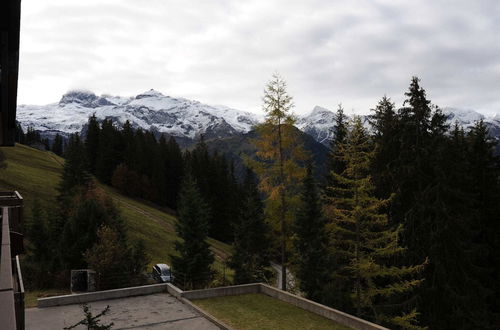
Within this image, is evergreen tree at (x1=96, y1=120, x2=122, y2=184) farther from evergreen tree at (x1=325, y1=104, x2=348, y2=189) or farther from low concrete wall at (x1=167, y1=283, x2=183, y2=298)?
low concrete wall at (x1=167, y1=283, x2=183, y2=298)

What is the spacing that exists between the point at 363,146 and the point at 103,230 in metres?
17.6

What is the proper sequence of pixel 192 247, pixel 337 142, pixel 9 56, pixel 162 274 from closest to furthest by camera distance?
pixel 9 56, pixel 337 142, pixel 162 274, pixel 192 247

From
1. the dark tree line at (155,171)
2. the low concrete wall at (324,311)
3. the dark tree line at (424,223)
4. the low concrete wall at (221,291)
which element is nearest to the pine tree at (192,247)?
the dark tree line at (424,223)

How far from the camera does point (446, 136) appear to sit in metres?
28.4

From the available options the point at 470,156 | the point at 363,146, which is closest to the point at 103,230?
the point at 363,146

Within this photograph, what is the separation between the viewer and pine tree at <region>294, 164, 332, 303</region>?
3145cm

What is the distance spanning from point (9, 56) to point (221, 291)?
21503mm

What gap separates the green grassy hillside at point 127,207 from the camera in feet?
160

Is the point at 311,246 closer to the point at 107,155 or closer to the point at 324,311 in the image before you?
the point at 324,311

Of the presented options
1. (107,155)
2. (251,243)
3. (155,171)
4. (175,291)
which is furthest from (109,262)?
(107,155)

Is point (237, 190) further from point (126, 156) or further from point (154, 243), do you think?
point (154, 243)

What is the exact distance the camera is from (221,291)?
24375 millimetres

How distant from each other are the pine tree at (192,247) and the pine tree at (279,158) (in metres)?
11.0

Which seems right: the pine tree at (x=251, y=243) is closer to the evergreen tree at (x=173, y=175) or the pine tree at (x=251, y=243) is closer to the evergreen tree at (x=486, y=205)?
the evergreen tree at (x=486, y=205)
